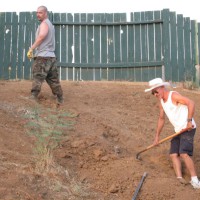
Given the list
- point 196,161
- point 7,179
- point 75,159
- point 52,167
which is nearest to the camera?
point 7,179

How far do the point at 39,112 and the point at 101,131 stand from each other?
111 cm

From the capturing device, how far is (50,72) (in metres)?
9.31

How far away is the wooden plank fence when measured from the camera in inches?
551

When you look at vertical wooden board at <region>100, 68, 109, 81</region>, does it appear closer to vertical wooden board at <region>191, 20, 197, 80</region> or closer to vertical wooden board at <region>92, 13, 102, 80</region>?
vertical wooden board at <region>92, 13, 102, 80</region>

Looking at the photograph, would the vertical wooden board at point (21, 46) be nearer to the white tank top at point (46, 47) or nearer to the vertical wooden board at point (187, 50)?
the vertical wooden board at point (187, 50)

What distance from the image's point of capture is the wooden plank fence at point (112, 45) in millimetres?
14000

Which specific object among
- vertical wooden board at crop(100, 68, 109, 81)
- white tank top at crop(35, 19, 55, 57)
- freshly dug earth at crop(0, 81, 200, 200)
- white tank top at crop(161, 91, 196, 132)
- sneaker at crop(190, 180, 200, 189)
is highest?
white tank top at crop(35, 19, 55, 57)

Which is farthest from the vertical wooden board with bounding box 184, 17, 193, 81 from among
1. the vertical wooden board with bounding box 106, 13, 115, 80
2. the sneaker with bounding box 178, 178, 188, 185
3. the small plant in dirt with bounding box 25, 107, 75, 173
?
the sneaker with bounding box 178, 178, 188, 185

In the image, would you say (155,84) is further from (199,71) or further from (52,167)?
(199,71)

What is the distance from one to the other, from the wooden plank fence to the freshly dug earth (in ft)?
12.1

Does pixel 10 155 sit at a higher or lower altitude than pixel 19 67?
lower

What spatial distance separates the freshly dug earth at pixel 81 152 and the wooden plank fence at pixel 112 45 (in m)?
3.68

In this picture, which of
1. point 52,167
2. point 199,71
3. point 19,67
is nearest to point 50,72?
point 52,167

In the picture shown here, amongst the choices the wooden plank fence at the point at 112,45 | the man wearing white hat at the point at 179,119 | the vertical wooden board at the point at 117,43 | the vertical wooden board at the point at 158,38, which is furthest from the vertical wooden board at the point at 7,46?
the man wearing white hat at the point at 179,119
